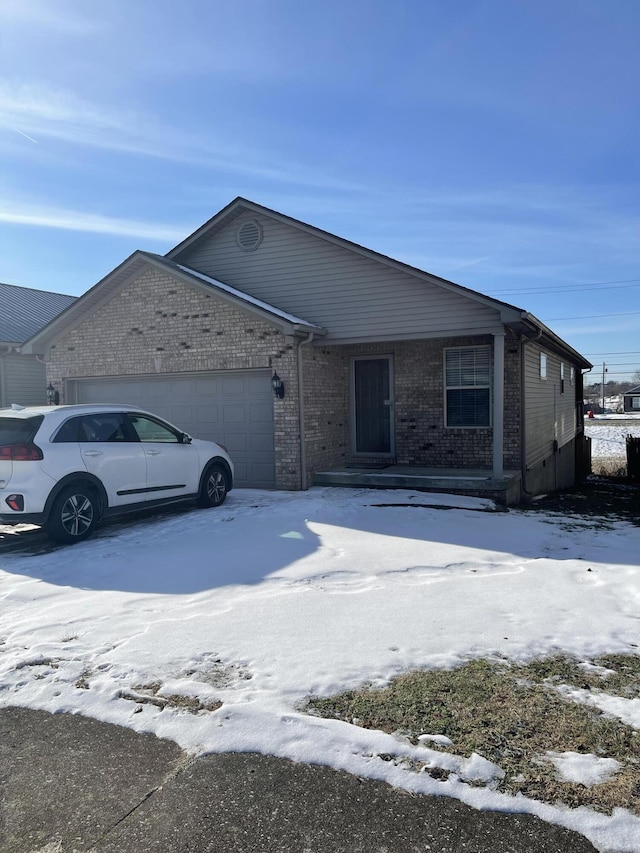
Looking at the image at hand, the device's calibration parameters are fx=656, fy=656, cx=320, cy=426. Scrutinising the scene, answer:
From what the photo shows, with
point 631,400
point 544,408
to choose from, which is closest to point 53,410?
point 544,408

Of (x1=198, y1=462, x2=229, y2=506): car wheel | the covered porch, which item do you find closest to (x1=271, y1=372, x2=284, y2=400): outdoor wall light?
the covered porch

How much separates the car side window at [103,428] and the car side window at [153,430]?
0.23m

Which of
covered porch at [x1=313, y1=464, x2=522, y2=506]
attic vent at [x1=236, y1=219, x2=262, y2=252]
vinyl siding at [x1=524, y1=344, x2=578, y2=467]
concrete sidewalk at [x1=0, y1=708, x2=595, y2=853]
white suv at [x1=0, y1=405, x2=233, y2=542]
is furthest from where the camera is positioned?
attic vent at [x1=236, y1=219, x2=262, y2=252]

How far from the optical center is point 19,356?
1739 cm

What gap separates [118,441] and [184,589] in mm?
3284

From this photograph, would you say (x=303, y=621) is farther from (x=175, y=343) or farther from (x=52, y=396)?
(x=52, y=396)

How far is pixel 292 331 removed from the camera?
11289 mm

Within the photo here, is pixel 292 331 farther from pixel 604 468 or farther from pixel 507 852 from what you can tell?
pixel 604 468

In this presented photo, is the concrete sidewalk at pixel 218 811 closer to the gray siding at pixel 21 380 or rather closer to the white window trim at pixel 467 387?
the white window trim at pixel 467 387

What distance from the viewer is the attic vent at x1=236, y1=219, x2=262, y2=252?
522 inches

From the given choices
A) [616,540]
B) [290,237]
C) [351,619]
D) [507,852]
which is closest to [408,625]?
[351,619]

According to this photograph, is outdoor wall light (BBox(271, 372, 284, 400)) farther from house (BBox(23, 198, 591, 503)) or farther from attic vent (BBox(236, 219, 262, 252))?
attic vent (BBox(236, 219, 262, 252))

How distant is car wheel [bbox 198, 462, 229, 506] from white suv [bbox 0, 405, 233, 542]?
0.02m

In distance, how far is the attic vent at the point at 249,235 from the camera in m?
13.2
